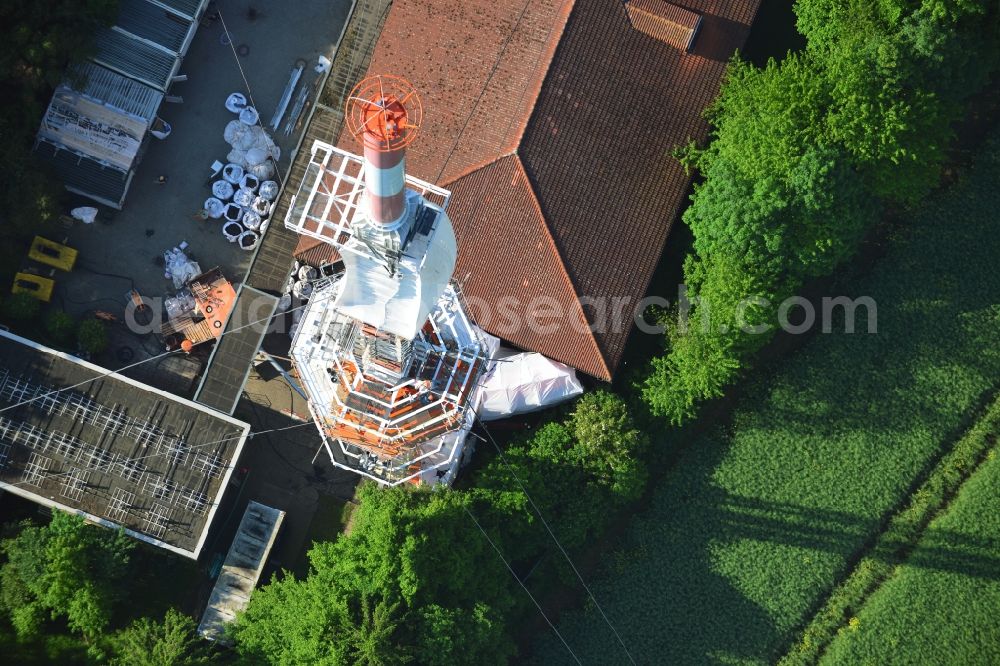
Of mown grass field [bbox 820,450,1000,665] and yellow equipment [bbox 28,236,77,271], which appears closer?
mown grass field [bbox 820,450,1000,665]

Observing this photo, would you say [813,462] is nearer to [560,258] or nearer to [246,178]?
[560,258]

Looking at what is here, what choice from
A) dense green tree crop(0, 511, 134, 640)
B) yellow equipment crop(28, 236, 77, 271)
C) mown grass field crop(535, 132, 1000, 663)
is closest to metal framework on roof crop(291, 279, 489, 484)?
dense green tree crop(0, 511, 134, 640)

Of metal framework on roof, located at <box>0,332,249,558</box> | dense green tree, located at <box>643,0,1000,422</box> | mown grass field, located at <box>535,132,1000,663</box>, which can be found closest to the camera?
dense green tree, located at <box>643,0,1000,422</box>

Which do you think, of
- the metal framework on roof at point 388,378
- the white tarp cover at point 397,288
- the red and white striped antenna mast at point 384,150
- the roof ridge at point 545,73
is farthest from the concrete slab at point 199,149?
the red and white striped antenna mast at point 384,150

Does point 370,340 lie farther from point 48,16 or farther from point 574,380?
point 48,16

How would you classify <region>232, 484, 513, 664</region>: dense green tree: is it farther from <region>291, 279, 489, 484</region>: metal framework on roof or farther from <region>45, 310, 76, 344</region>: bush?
<region>45, 310, 76, 344</region>: bush

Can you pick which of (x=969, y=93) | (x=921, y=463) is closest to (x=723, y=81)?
(x=969, y=93)

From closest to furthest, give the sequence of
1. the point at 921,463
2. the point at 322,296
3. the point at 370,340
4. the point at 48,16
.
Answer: the point at 370,340 < the point at 322,296 < the point at 48,16 < the point at 921,463
